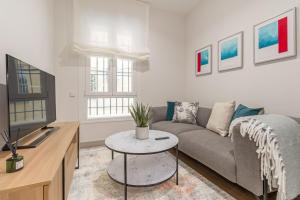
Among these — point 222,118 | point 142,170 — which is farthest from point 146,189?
point 222,118

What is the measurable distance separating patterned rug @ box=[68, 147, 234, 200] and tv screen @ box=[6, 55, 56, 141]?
2.55 ft

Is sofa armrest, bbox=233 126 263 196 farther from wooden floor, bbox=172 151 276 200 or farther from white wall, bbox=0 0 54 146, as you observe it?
white wall, bbox=0 0 54 146

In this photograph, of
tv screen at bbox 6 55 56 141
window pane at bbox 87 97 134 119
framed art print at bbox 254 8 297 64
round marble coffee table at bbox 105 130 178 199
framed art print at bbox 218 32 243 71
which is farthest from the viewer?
window pane at bbox 87 97 134 119

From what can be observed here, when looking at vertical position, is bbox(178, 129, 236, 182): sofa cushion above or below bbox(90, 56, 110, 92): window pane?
below

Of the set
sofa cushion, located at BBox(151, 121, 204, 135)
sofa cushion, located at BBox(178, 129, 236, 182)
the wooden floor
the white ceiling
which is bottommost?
the wooden floor

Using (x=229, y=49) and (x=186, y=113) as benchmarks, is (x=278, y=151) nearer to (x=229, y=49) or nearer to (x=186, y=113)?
(x=186, y=113)

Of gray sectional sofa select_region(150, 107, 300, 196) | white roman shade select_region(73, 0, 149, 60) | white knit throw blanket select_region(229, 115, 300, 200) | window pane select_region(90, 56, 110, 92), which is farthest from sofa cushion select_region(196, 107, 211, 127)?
window pane select_region(90, 56, 110, 92)

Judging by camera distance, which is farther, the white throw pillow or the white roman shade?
the white roman shade

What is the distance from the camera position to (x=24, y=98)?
4.32 feet

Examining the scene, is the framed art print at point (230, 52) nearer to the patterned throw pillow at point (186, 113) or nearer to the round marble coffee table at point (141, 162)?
the patterned throw pillow at point (186, 113)

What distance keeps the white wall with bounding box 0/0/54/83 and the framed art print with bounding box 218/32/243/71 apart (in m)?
2.75

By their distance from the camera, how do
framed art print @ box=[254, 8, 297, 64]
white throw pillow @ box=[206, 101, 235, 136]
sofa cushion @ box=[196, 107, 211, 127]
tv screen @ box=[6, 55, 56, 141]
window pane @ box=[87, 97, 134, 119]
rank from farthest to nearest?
window pane @ box=[87, 97, 134, 119], sofa cushion @ box=[196, 107, 211, 127], white throw pillow @ box=[206, 101, 235, 136], framed art print @ box=[254, 8, 297, 64], tv screen @ box=[6, 55, 56, 141]

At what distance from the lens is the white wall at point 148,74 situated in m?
2.91

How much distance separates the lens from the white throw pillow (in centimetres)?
219
